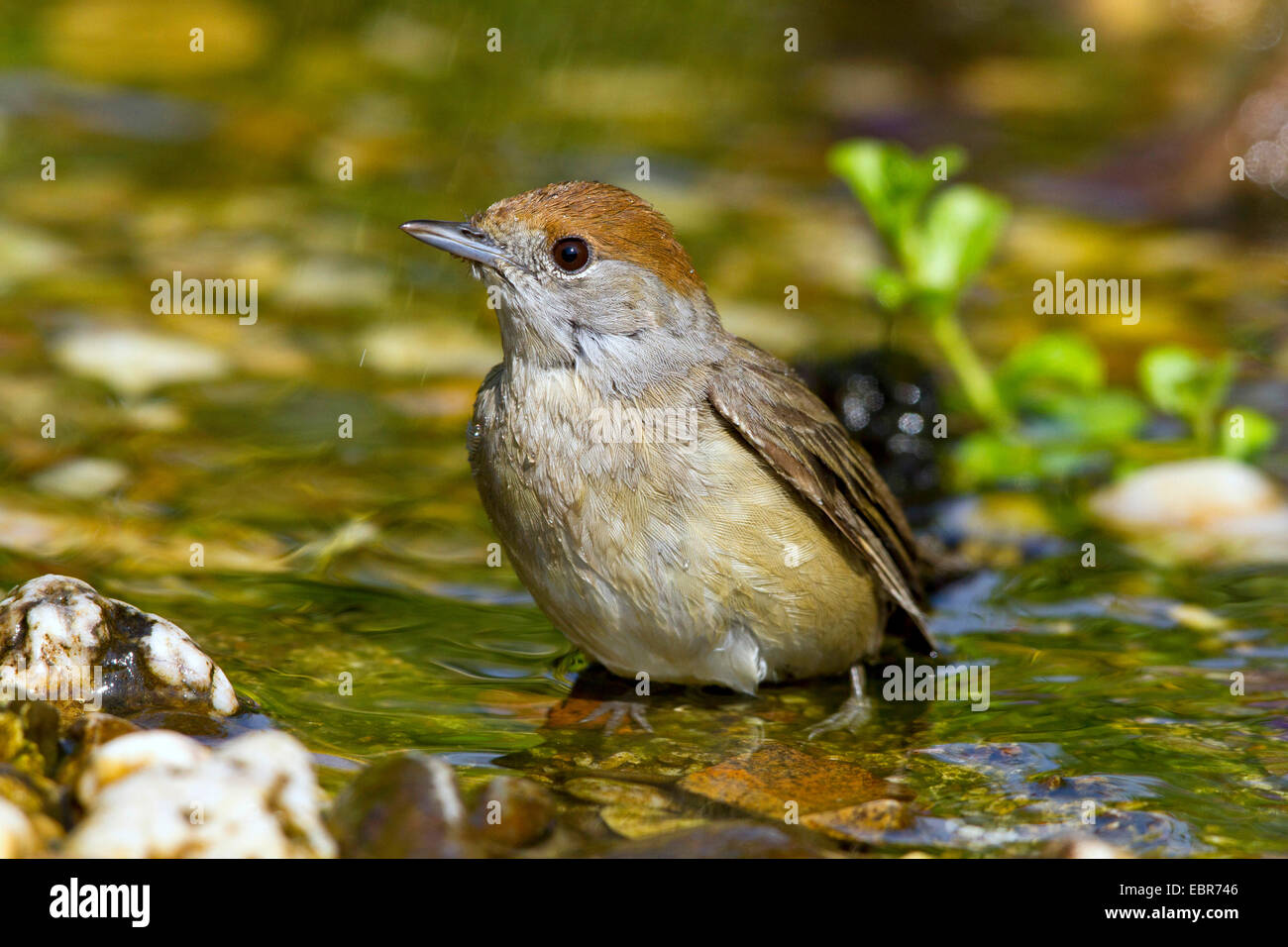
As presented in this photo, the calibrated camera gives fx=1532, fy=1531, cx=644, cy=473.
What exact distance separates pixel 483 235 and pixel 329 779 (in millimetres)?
1936

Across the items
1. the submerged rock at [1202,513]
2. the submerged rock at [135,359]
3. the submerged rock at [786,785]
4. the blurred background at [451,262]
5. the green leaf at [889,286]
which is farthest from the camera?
the submerged rock at [135,359]

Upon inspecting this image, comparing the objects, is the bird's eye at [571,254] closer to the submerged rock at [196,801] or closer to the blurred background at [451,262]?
the blurred background at [451,262]

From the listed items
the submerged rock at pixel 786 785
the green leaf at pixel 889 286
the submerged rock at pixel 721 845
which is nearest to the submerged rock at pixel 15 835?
the submerged rock at pixel 721 845

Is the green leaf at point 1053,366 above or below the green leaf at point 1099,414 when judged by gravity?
above

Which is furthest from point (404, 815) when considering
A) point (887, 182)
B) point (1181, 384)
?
point (1181, 384)

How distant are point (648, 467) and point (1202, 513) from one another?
294cm

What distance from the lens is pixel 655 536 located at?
4926 mm

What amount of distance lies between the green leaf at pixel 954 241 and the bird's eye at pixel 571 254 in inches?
86.6

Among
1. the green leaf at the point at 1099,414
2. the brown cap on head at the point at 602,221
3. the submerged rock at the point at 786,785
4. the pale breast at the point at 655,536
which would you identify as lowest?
the submerged rock at the point at 786,785

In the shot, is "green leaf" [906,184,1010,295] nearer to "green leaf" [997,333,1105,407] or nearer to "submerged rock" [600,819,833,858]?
"green leaf" [997,333,1105,407]

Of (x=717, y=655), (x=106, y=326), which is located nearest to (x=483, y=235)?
(x=717, y=655)

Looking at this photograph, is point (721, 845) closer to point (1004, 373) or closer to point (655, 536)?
point (655, 536)

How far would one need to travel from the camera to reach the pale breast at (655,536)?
4.95 meters

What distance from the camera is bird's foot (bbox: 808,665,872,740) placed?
530cm
